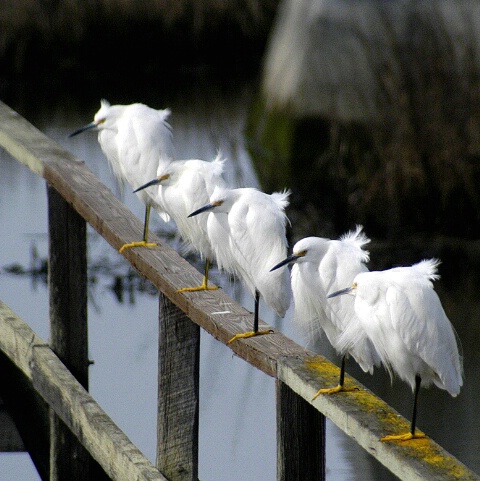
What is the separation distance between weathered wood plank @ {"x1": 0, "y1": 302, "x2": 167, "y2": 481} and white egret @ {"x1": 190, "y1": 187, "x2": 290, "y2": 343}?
0.53 metres

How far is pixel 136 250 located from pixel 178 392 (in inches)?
17.0

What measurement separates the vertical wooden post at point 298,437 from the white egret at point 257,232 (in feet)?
1.40

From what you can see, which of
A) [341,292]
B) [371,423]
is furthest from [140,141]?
[371,423]

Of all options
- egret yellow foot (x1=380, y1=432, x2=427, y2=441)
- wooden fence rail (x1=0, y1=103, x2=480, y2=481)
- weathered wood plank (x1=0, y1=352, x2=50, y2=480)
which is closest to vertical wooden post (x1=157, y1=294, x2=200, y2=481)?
wooden fence rail (x1=0, y1=103, x2=480, y2=481)

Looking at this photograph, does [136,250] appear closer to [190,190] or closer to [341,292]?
[190,190]

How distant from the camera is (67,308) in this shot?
11.4ft

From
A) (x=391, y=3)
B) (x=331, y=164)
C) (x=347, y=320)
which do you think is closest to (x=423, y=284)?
(x=347, y=320)

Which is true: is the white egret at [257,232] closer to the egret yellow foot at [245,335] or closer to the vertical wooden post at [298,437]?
the egret yellow foot at [245,335]

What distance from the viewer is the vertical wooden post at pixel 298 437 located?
213 centimetres

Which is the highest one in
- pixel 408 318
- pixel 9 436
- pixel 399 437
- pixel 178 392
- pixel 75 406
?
pixel 408 318

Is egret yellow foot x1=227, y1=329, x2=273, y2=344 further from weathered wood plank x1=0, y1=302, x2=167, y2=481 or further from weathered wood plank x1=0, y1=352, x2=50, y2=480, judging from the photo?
weathered wood plank x1=0, y1=352, x2=50, y2=480

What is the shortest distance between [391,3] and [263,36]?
4.61m

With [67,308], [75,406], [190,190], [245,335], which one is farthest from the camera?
[67,308]

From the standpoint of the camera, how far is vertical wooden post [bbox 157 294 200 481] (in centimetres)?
272
